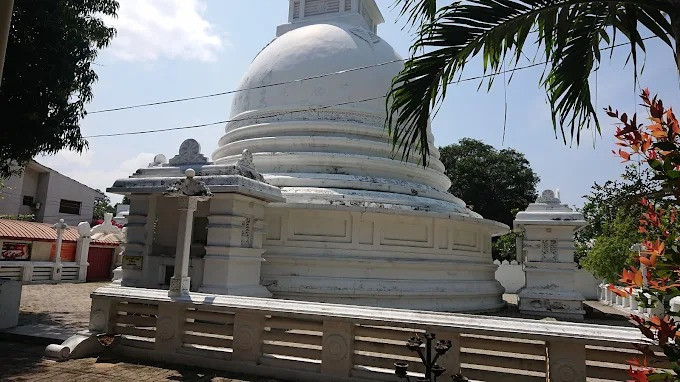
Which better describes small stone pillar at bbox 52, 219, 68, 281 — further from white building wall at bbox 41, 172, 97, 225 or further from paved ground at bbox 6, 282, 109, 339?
white building wall at bbox 41, 172, 97, 225

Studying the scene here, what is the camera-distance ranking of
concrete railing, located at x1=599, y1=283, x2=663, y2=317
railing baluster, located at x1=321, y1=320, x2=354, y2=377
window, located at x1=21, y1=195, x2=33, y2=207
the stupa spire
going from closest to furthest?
railing baluster, located at x1=321, y1=320, x2=354, y2=377 → concrete railing, located at x1=599, y1=283, x2=663, y2=317 → the stupa spire → window, located at x1=21, y1=195, x2=33, y2=207

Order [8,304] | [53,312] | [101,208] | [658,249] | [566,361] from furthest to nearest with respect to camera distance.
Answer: [101,208] → [53,312] → [8,304] → [566,361] → [658,249]

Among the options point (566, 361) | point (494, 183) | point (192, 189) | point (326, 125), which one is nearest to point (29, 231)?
point (326, 125)

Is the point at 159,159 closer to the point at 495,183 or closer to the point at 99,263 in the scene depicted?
the point at 99,263

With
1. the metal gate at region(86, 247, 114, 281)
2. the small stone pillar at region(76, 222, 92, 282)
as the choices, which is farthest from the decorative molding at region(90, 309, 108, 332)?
the metal gate at region(86, 247, 114, 281)

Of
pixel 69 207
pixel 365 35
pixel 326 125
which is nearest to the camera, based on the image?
Result: pixel 326 125

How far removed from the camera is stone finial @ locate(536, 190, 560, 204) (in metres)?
14.4

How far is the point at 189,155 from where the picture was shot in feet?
34.6

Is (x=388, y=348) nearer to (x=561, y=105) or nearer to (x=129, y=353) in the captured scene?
(x=561, y=105)

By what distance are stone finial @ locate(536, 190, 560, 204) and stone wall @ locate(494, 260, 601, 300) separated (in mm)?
10349

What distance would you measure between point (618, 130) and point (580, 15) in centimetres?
215

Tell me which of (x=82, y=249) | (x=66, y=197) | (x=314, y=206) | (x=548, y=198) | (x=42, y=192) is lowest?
(x=82, y=249)

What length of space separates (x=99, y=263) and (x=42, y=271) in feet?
12.2

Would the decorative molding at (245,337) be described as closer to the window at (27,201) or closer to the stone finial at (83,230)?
the stone finial at (83,230)
